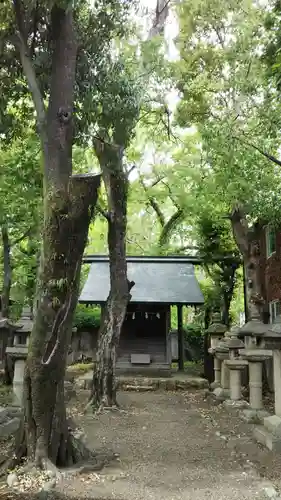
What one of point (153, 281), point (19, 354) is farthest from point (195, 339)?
point (19, 354)

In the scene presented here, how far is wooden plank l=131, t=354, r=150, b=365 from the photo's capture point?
58.1ft

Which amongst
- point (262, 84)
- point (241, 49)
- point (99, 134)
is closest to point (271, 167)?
point (262, 84)

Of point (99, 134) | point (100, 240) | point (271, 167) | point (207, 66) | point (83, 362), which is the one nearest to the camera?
point (99, 134)

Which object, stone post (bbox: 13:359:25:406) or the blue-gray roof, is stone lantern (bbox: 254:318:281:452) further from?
the blue-gray roof

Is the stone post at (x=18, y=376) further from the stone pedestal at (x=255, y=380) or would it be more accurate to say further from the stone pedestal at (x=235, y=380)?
the stone pedestal at (x=235, y=380)

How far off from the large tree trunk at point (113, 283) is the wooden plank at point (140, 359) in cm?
607

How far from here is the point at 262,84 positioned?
38.7ft

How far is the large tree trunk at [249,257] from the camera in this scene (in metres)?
15.1

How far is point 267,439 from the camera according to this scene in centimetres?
748

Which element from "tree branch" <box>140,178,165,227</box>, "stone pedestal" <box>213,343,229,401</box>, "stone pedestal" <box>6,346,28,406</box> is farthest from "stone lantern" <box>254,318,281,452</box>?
"tree branch" <box>140,178,165,227</box>

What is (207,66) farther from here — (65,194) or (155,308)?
(65,194)

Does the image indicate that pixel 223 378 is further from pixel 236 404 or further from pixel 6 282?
pixel 6 282

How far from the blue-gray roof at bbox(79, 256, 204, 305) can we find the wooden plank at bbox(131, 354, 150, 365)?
228 cm

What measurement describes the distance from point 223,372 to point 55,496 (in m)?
9.07
